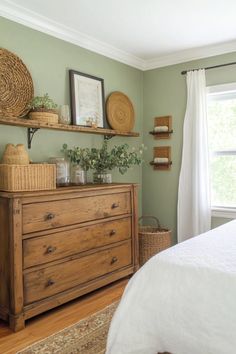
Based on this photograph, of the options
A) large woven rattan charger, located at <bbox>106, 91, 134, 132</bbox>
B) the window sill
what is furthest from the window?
large woven rattan charger, located at <bbox>106, 91, 134, 132</bbox>

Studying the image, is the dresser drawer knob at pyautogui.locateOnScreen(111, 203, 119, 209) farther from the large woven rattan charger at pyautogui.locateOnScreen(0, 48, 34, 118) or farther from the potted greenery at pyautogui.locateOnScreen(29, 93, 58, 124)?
the large woven rattan charger at pyautogui.locateOnScreen(0, 48, 34, 118)

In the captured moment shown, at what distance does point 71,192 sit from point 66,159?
66 centimetres

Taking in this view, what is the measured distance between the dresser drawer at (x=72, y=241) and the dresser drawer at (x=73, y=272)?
77 millimetres

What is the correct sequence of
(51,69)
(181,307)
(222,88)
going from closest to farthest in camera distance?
(181,307), (51,69), (222,88)

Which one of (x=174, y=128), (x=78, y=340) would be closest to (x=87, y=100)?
(x=174, y=128)

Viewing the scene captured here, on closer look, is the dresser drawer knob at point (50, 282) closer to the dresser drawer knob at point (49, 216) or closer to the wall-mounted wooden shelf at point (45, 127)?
the dresser drawer knob at point (49, 216)

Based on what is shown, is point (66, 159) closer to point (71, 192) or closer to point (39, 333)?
point (71, 192)

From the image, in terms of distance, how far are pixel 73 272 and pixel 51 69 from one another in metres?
1.81

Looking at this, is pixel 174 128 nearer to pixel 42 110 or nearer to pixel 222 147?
pixel 222 147

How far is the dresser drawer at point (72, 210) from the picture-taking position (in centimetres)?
240

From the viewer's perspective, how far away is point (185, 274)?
1469mm

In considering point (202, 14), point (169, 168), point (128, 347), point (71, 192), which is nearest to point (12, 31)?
point (71, 192)

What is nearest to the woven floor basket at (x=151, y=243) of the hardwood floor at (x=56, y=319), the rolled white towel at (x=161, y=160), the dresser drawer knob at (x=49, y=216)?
the hardwood floor at (x=56, y=319)

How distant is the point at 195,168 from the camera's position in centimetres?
367
